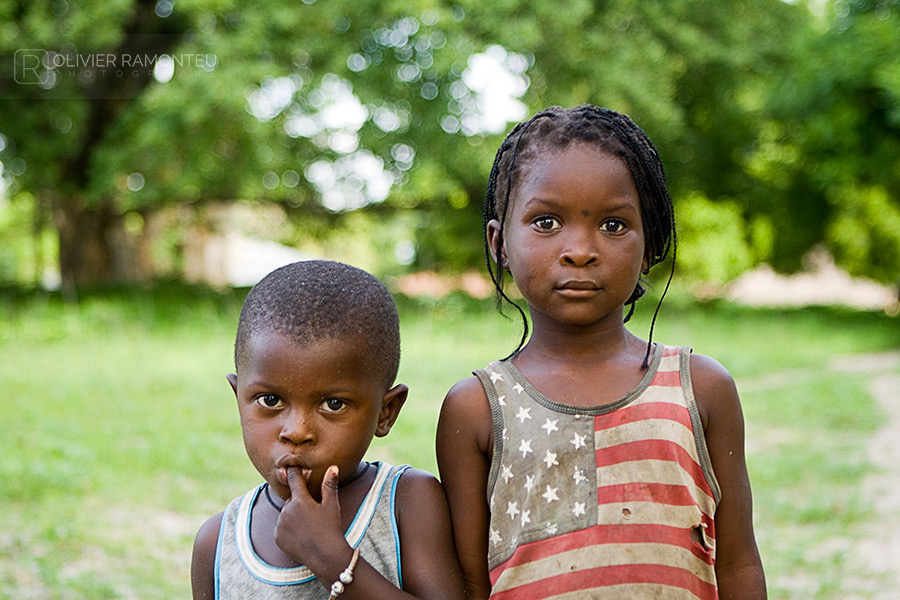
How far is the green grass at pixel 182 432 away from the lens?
13.3ft

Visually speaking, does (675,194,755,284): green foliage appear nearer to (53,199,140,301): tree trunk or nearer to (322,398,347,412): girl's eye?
(53,199,140,301): tree trunk

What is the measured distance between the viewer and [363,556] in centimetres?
173

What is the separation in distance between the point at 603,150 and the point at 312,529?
3.00ft

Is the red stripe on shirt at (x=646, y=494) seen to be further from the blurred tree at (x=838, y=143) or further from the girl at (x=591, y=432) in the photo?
the blurred tree at (x=838, y=143)

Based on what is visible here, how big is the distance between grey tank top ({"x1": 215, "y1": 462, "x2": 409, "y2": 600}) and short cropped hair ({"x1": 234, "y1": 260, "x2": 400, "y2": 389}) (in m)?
0.24

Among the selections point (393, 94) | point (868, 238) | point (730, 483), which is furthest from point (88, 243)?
point (730, 483)

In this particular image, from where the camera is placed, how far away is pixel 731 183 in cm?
1534

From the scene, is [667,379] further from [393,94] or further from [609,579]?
[393,94]

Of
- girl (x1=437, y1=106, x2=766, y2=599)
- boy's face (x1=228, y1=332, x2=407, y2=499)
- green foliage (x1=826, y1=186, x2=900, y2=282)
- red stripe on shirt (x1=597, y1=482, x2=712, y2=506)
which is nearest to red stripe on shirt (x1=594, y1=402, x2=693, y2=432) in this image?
girl (x1=437, y1=106, x2=766, y2=599)

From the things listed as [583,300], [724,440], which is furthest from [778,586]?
[583,300]

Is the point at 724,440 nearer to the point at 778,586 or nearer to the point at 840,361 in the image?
the point at 778,586

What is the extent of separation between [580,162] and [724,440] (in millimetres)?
617

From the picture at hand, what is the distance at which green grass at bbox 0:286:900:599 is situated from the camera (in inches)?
160

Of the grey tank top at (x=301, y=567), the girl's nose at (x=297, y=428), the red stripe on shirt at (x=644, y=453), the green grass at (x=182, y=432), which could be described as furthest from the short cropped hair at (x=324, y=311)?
the green grass at (x=182, y=432)
